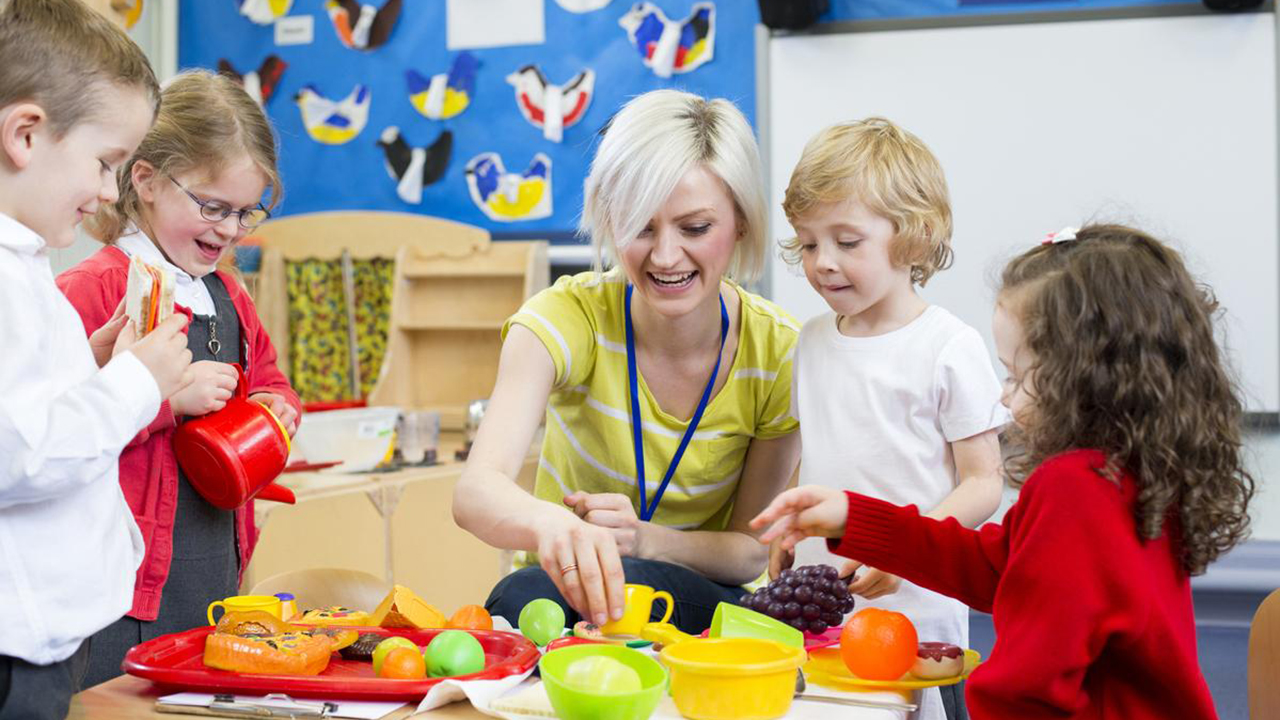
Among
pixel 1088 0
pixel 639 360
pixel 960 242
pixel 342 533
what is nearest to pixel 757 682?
pixel 639 360

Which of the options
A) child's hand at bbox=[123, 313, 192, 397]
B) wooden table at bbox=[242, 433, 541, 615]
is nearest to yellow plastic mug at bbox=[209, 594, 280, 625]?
child's hand at bbox=[123, 313, 192, 397]

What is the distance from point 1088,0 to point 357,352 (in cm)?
231

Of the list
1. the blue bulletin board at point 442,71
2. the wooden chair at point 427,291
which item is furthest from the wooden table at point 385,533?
the blue bulletin board at point 442,71

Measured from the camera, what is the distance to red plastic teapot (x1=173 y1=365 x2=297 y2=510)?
1.43m

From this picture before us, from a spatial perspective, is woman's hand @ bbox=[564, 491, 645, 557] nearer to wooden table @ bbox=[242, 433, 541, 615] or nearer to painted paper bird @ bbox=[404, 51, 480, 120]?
wooden table @ bbox=[242, 433, 541, 615]

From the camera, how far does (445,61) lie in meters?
3.86

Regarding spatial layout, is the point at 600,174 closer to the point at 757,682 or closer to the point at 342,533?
the point at 757,682

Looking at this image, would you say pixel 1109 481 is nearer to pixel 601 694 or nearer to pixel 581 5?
pixel 601 694

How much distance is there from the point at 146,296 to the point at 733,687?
67 centimetres

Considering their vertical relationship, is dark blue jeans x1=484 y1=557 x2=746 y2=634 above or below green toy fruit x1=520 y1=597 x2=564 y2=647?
below

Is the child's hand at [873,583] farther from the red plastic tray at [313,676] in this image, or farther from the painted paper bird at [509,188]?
the painted paper bird at [509,188]

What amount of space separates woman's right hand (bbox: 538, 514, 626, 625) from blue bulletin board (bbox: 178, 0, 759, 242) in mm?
2420

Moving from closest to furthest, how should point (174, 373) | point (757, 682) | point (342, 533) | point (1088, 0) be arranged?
1. point (757, 682)
2. point (174, 373)
3. point (342, 533)
4. point (1088, 0)

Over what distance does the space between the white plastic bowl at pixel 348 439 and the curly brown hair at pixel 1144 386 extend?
209 centimetres
